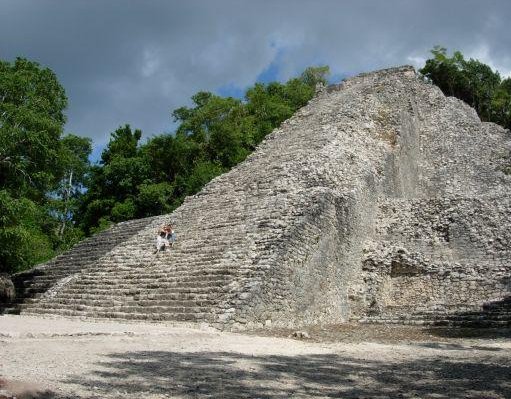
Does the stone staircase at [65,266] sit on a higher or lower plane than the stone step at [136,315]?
higher

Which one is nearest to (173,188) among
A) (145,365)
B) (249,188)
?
(249,188)

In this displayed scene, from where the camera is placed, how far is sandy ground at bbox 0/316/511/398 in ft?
13.4

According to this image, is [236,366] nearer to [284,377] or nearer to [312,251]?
[284,377]

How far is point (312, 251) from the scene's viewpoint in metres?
11.3

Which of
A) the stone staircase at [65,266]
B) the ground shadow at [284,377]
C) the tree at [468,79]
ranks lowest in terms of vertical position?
the ground shadow at [284,377]

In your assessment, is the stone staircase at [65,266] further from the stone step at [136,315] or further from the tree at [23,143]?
the stone step at [136,315]

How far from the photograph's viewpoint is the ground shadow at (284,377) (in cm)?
408

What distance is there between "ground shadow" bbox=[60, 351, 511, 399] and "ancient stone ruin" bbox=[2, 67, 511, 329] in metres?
3.45

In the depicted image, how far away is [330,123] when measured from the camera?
17.3 m

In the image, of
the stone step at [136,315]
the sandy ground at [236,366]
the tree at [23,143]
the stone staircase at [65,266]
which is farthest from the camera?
the stone staircase at [65,266]

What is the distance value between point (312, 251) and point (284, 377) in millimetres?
6615

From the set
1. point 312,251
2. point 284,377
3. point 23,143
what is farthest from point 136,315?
point 284,377

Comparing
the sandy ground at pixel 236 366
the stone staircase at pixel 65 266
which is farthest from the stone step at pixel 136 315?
the stone staircase at pixel 65 266

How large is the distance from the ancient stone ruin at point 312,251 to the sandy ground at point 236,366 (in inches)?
75.3
